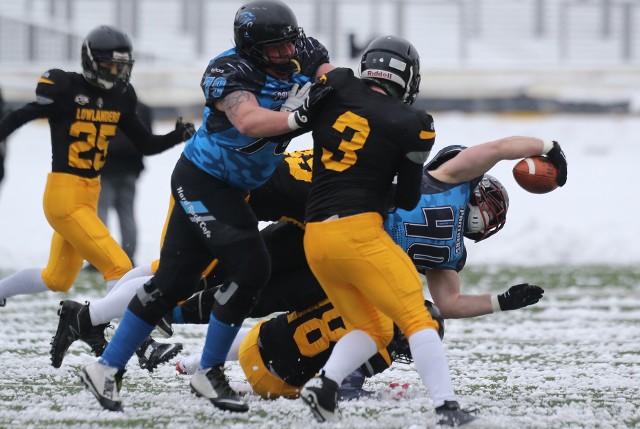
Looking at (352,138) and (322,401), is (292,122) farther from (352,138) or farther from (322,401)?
(322,401)

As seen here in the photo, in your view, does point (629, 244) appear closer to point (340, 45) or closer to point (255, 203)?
point (340, 45)

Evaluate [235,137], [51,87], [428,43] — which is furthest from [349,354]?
[428,43]

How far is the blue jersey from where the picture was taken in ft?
16.6

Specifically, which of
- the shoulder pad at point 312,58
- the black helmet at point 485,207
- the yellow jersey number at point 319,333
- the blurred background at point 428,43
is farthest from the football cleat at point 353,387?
the blurred background at point 428,43

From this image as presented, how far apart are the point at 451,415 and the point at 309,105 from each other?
1284 millimetres

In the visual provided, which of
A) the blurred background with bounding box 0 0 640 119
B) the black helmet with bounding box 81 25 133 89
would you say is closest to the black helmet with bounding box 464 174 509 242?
the black helmet with bounding box 81 25 133 89

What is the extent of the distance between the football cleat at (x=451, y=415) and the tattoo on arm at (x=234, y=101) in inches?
56.6

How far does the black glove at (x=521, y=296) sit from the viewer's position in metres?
5.28

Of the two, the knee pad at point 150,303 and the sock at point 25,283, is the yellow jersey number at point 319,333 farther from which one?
the sock at point 25,283

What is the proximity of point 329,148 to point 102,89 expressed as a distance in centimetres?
256

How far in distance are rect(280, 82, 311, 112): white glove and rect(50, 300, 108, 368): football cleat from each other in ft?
5.10

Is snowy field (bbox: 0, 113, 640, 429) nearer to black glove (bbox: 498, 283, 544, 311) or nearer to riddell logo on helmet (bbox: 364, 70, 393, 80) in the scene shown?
black glove (bbox: 498, 283, 544, 311)

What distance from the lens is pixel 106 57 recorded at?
265 inches

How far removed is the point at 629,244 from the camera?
13484 mm
